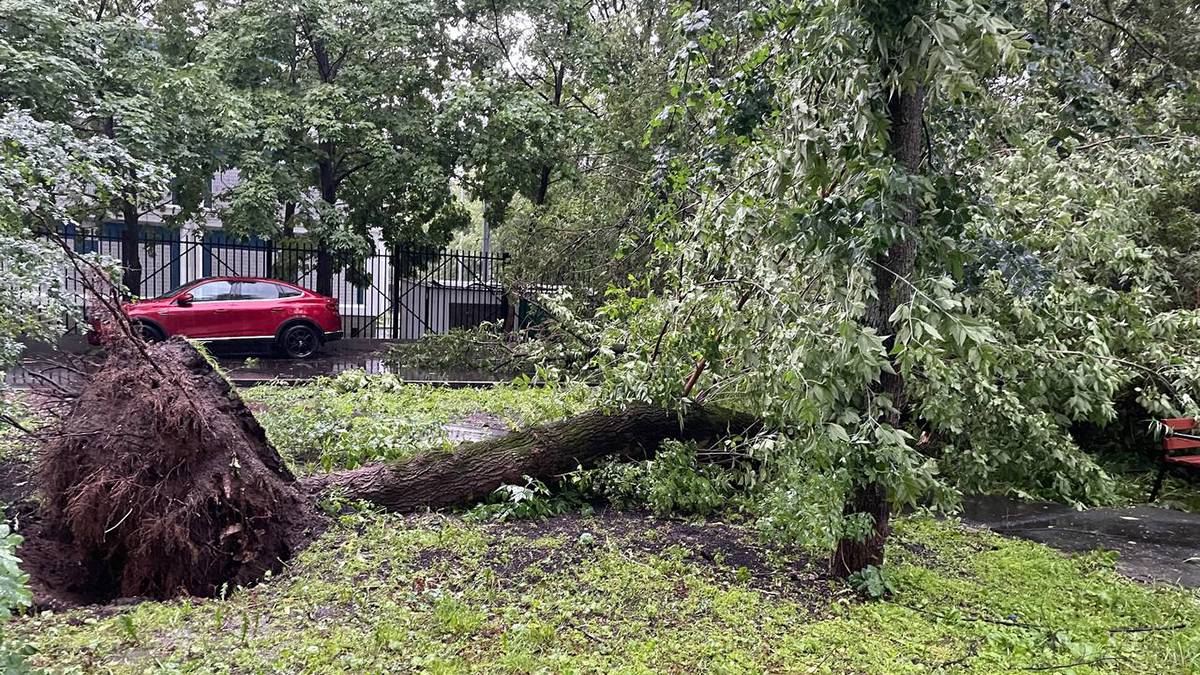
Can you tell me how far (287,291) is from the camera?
15.0m

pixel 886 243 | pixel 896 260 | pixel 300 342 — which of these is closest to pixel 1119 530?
pixel 896 260

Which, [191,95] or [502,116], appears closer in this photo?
[191,95]

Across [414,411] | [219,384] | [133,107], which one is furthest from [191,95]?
[219,384]

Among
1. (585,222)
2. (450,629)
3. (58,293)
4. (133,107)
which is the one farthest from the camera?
(585,222)

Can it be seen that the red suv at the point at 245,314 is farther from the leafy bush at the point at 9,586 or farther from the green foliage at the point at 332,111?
the leafy bush at the point at 9,586

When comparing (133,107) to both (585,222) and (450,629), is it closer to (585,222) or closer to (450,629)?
(585,222)

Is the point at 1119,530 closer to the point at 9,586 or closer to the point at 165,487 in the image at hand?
the point at 165,487

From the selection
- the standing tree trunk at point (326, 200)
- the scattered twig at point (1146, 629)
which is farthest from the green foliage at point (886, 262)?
the standing tree trunk at point (326, 200)

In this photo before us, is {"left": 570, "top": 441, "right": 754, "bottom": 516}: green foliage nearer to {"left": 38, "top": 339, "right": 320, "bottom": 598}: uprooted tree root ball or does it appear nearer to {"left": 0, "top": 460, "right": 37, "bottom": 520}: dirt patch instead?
{"left": 38, "top": 339, "right": 320, "bottom": 598}: uprooted tree root ball

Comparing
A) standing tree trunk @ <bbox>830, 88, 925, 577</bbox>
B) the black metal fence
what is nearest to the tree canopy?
standing tree trunk @ <bbox>830, 88, 925, 577</bbox>

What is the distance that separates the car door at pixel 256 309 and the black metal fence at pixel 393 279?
325 cm

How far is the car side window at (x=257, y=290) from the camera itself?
14477 mm

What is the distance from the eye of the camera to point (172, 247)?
19250mm

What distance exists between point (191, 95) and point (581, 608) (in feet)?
41.2
